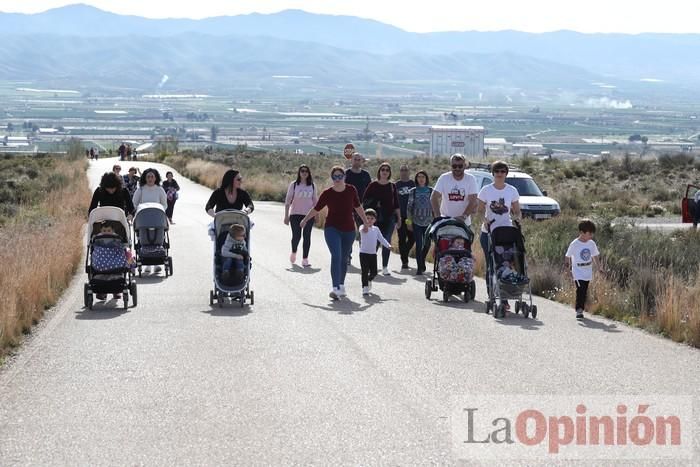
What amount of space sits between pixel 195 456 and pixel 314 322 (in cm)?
581

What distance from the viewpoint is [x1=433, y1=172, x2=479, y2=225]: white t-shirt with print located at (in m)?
16.0

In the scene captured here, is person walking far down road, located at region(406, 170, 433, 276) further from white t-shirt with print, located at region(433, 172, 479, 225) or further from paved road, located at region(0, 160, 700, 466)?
paved road, located at region(0, 160, 700, 466)

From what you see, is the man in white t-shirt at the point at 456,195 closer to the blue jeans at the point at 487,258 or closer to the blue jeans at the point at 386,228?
the blue jeans at the point at 487,258

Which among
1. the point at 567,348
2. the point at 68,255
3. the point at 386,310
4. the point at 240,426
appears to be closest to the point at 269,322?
the point at 386,310

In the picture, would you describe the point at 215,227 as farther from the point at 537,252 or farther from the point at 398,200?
the point at 537,252

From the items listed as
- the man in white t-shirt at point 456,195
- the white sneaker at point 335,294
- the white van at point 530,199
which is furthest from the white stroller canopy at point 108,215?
the white van at point 530,199

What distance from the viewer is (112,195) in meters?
16.0

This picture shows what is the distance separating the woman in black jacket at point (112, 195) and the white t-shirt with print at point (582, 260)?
233 inches

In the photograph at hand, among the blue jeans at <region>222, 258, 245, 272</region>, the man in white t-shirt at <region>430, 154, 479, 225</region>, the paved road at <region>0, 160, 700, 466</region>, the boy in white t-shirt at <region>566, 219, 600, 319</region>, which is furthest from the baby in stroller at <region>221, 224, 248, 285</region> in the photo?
the boy in white t-shirt at <region>566, 219, 600, 319</region>

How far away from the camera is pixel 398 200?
18719 millimetres

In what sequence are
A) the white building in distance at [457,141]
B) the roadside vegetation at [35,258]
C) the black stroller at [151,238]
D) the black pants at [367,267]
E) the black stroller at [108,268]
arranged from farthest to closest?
the white building in distance at [457,141] → the black stroller at [151,238] → the black pants at [367,267] → the black stroller at [108,268] → the roadside vegetation at [35,258]

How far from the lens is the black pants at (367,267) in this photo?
1580 centimetres

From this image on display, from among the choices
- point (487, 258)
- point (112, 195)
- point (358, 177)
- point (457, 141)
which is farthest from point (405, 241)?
point (457, 141)

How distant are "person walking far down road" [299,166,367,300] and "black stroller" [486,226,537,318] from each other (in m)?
2.03
